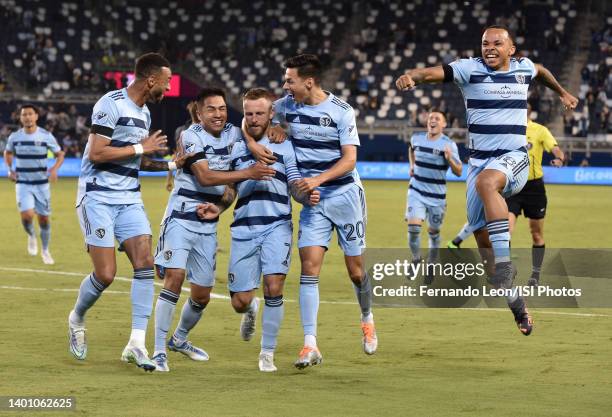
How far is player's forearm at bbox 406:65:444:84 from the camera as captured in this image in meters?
9.03

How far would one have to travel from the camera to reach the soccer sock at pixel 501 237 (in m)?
9.48

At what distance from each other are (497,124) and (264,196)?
7.07 ft

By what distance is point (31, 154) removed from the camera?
17.4 m

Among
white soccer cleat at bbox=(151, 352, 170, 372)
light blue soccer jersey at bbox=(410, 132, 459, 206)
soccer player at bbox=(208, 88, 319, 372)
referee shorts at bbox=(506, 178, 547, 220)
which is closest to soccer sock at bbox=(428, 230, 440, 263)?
→ light blue soccer jersey at bbox=(410, 132, 459, 206)

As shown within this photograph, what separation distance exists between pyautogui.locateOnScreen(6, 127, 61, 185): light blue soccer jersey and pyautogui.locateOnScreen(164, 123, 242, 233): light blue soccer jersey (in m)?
8.72

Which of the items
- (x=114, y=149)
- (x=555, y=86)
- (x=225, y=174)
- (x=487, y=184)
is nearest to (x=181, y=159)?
(x=225, y=174)

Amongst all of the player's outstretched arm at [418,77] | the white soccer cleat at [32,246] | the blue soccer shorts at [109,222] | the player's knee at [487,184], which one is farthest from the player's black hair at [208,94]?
the white soccer cleat at [32,246]

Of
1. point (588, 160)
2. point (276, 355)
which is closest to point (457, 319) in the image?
point (276, 355)

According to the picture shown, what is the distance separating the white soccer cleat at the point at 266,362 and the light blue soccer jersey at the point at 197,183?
1067 millimetres

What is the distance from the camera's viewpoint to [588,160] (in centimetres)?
4084

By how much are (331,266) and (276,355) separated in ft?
23.1

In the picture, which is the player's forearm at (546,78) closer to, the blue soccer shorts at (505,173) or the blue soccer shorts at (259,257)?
the blue soccer shorts at (505,173)

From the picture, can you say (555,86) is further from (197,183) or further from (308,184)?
(197,183)

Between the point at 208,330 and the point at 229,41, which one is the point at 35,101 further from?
the point at 208,330
